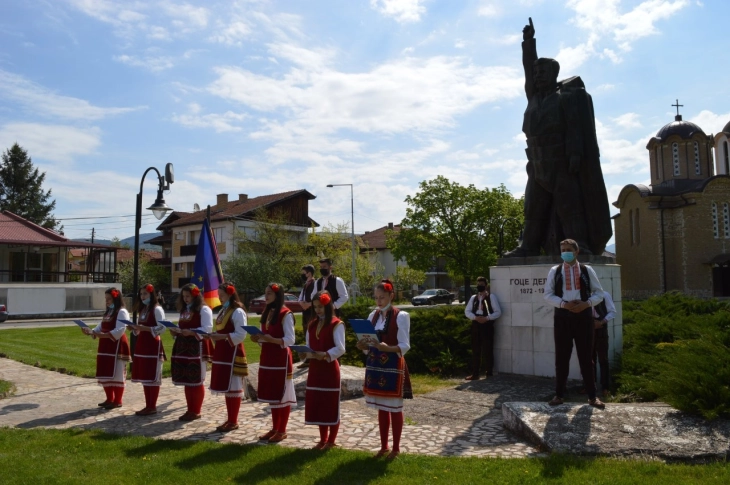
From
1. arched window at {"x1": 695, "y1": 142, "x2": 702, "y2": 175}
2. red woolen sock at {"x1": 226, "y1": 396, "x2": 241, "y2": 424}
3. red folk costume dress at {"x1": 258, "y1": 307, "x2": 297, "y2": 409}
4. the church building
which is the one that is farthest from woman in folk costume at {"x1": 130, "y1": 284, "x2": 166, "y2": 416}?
arched window at {"x1": 695, "y1": 142, "x2": 702, "y2": 175}

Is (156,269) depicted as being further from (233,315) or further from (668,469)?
(668,469)

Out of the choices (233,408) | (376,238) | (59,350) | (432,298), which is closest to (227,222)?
(432,298)

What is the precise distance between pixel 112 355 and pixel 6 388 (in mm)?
3232

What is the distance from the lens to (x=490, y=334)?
36.1 feet

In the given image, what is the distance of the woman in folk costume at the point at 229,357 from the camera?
792 centimetres

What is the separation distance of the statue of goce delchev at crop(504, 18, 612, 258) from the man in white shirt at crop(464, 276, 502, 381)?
0.89 meters

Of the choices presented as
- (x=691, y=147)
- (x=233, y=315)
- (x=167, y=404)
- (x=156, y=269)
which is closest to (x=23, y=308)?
(x=156, y=269)

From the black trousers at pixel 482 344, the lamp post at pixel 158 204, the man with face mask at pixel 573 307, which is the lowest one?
the black trousers at pixel 482 344

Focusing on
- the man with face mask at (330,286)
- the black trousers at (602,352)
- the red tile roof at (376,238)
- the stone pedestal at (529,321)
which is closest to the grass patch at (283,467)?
the black trousers at (602,352)

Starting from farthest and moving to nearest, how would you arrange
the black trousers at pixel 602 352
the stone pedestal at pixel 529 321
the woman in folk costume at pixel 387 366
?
the stone pedestal at pixel 529 321 → the black trousers at pixel 602 352 → the woman in folk costume at pixel 387 366

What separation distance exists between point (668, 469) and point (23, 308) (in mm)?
40382

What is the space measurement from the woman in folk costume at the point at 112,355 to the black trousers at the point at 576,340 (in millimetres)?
6269

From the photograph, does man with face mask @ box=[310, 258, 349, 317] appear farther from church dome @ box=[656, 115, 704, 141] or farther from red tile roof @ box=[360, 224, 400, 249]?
red tile roof @ box=[360, 224, 400, 249]

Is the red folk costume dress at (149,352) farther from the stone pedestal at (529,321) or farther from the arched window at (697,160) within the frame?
the arched window at (697,160)
